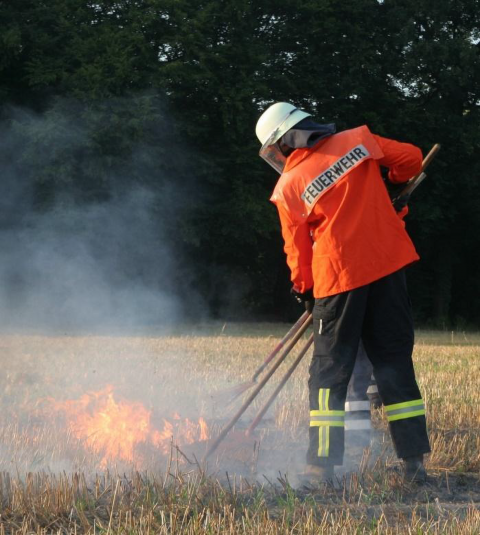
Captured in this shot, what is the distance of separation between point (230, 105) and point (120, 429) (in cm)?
2000

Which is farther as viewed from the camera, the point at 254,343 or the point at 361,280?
→ the point at 254,343

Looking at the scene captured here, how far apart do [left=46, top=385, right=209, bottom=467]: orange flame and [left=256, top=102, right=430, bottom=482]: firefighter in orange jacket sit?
46.1 inches

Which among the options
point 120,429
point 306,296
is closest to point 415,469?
point 306,296

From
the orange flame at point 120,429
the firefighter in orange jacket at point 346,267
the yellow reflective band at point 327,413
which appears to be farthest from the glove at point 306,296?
the orange flame at point 120,429

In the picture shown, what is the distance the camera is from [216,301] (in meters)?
27.4

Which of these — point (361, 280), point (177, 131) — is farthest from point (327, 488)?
point (177, 131)

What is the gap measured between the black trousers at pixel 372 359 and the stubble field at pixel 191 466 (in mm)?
234

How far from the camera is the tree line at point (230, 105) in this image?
23.2 m

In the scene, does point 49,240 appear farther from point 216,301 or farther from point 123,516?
point 123,516

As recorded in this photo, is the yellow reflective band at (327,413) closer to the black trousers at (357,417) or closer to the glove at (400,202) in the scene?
the black trousers at (357,417)

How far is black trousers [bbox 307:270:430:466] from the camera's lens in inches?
196

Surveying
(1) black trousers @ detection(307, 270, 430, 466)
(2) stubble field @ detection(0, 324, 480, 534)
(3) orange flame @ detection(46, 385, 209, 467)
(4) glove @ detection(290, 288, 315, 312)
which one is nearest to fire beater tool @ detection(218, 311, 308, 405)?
(2) stubble field @ detection(0, 324, 480, 534)

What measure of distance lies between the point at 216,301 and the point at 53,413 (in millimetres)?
20768

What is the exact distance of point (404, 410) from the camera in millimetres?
5039
